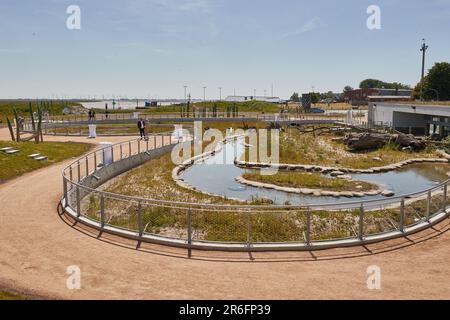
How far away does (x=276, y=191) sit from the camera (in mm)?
23578

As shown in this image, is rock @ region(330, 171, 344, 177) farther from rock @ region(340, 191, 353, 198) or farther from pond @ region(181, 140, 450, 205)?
rock @ region(340, 191, 353, 198)

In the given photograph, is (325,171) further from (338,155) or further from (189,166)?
(189,166)

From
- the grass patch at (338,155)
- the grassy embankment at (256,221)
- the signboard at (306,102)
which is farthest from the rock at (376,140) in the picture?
the signboard at (306,102)

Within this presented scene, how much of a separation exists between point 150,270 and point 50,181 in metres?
14.2

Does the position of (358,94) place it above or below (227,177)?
above

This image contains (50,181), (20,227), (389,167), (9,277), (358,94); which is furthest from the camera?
(358,94)

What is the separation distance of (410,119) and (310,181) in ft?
102

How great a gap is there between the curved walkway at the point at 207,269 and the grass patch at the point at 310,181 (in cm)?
854

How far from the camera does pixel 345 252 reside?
13266 mm

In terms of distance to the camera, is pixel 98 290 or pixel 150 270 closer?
pixel 98 290

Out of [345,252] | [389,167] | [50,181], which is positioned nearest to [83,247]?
[345,252]

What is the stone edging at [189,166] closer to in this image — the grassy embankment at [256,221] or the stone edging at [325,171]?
the stone edging at [325,171]

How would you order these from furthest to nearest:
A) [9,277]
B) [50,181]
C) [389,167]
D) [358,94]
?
[358,94]
[389,167]
[50,181]
[9,277]
